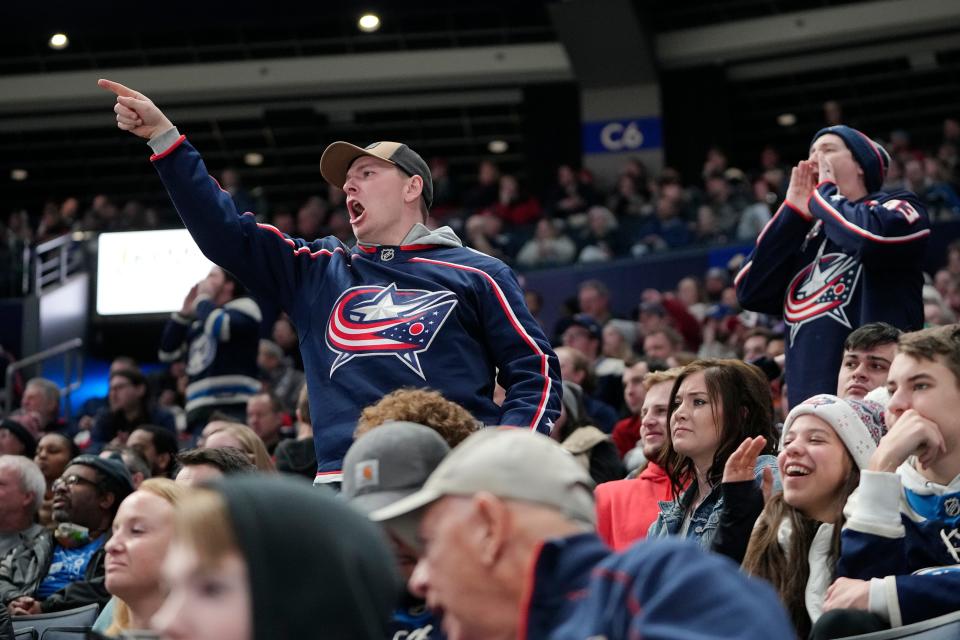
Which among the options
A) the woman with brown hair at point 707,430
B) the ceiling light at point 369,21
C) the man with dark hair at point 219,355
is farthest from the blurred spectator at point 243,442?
the ceiling light at point 369,21

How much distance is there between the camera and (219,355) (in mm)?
7992

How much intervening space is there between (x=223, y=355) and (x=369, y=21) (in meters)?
9.77

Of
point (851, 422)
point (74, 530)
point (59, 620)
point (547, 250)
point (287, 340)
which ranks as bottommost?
point (59, 620)

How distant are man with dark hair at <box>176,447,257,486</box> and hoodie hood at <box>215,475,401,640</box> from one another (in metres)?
2.27

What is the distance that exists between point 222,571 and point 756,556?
2024 millimetres

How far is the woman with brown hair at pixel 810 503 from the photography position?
11.1ft

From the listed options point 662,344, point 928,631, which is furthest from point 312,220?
point 928,631

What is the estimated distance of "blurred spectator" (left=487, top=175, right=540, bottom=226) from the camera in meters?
15.2

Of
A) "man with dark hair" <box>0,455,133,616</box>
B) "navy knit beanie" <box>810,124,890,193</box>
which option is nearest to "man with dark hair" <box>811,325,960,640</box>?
"navy knit beanie" <box>810,124,890,193</box>

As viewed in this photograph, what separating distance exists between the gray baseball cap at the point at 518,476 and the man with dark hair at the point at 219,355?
5997 mm

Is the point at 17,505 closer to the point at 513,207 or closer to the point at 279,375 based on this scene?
the point at 279,375

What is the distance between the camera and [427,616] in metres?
2.93

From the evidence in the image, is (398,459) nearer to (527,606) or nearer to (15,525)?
(527,606)

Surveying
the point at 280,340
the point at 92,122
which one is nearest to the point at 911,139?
the point at 280,340
